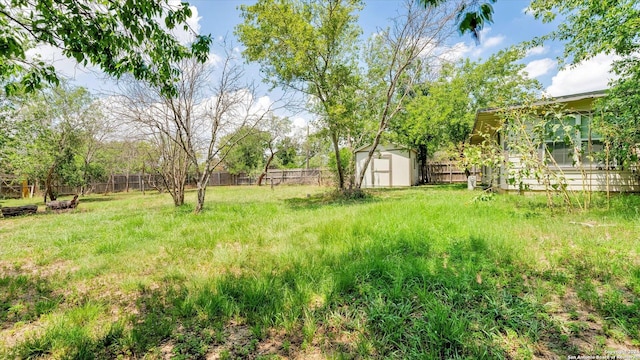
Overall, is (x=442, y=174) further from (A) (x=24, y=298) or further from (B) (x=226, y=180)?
(A) (x=24, y=298)

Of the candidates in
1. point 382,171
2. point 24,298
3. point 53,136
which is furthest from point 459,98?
point 53,136

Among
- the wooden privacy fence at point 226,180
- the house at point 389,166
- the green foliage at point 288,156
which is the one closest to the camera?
the house at point 389,166

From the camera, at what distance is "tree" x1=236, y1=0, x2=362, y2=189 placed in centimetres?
869

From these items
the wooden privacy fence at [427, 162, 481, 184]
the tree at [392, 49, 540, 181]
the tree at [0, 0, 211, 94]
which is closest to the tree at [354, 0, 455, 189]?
Result: the tree at [392, 49, 540, 181]

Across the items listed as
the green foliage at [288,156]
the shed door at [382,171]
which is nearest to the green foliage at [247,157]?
the green foliage at [288,156]

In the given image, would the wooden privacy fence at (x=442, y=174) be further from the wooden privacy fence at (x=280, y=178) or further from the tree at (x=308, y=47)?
the tree at (x=308, y=47)

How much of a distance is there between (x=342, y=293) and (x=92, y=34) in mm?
3676

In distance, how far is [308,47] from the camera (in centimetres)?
868

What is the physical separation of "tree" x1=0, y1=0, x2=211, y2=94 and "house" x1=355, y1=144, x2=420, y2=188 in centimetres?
1484

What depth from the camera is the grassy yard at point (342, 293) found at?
78.0 inches

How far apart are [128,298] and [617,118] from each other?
871 cm

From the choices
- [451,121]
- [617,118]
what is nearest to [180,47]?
[617,118]

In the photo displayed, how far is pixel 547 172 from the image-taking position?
529cm

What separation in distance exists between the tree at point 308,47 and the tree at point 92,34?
5.70 metres
